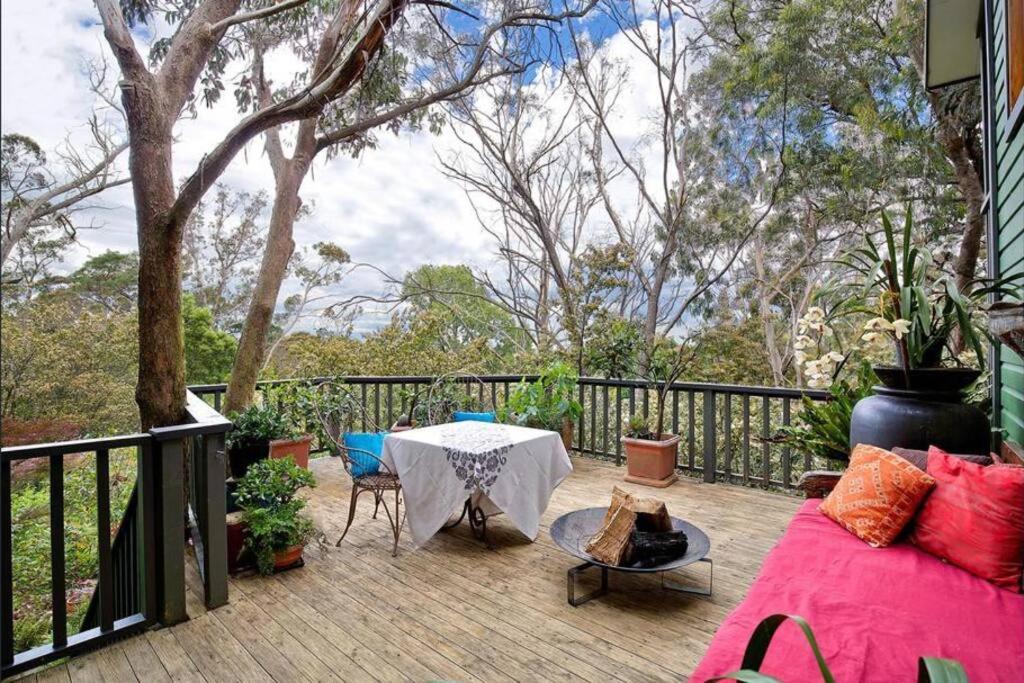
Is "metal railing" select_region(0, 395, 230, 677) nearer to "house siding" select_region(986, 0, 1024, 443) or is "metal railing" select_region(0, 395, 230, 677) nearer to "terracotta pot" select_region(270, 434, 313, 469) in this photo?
"terracotta pot" select_region(270, 434, 313, 469)

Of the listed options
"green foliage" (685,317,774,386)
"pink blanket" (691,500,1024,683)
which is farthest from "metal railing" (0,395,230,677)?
"green foliage" (685,317,774,386)

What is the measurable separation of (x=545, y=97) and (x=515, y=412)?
6558 millimetres

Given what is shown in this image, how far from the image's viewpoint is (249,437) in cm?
438

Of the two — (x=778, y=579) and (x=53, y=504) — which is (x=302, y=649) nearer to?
(x=53, y=504)

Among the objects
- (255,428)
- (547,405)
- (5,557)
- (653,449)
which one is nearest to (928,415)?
(653,449)

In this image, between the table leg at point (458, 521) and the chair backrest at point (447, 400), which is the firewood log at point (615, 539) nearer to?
the table leg at point (458, 521)

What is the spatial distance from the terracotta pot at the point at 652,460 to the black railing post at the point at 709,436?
0.85 feet

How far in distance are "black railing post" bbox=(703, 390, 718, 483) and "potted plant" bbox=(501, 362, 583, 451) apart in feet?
3.88

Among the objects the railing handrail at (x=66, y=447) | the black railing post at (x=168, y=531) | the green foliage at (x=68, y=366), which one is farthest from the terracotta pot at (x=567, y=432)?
the green foliage at (x=68, y=366)

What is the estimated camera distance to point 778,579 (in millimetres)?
1750

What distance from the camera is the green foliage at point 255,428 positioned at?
435 cm

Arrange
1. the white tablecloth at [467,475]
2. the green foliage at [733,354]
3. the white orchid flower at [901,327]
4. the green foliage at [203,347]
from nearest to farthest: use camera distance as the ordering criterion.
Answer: the white orchid flower at [901,327] → the white tablecloth at [467,475] → the green foliage at [733,354] → the green foliage at [203,347]

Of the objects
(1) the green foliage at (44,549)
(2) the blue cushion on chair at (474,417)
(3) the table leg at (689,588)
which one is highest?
(2) the blue cushion on chair at (474,417)

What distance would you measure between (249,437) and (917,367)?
4.50 metres
